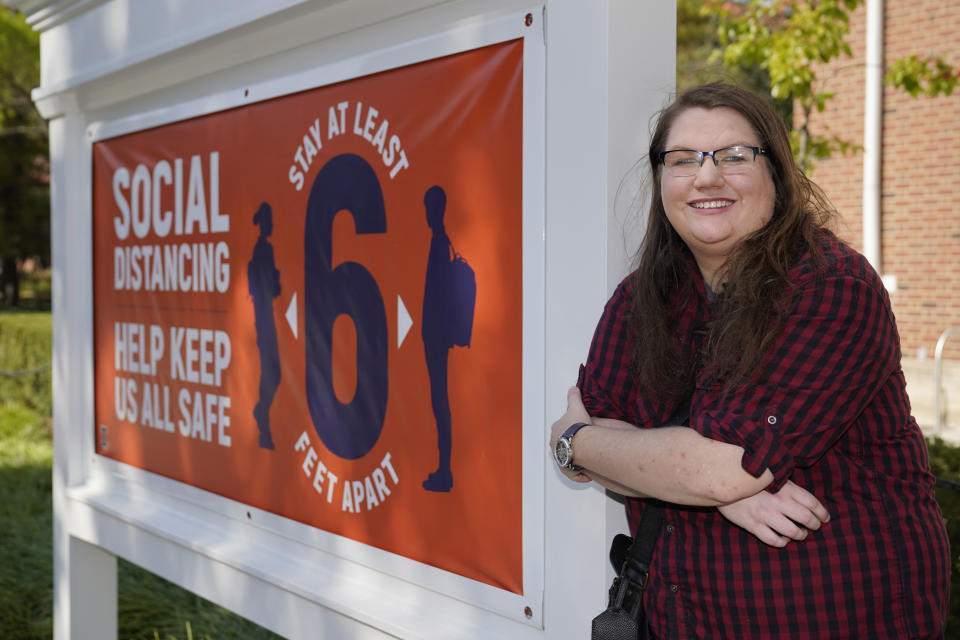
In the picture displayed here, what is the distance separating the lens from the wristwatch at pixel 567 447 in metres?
1.97

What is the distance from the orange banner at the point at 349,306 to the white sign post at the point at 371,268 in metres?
0.02

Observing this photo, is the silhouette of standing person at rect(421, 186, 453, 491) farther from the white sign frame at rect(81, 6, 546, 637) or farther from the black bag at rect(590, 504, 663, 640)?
the black bag at rect(590, 504, 663, 640)

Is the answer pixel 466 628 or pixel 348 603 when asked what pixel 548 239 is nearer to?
pixel 466 628

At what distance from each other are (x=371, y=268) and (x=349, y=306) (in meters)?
0.16

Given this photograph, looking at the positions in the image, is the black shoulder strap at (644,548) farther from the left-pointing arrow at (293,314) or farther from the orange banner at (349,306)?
the left-pointing arrow at (293,314)

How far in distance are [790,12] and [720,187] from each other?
194 inches

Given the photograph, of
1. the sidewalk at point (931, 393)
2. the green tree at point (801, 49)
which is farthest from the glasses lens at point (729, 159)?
the sidewalk at point (931, 393)

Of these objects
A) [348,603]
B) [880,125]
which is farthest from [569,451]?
[880,125]

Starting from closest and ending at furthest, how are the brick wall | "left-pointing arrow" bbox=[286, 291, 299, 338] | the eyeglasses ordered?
the eyeglasses < "left-pointing arrow" bbox=[286, 291, 299, 338] < the brick wall

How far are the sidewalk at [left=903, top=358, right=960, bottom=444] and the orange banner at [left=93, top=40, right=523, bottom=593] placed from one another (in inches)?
278

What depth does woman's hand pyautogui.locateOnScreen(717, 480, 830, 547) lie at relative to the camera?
5.46 ft

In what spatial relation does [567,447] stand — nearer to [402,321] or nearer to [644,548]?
[644,548]

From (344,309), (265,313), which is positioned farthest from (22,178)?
(344,309)

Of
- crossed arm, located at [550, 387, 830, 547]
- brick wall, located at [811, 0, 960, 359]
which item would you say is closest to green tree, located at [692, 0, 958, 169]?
brick wall, located at [811, 0, 960, 359]
